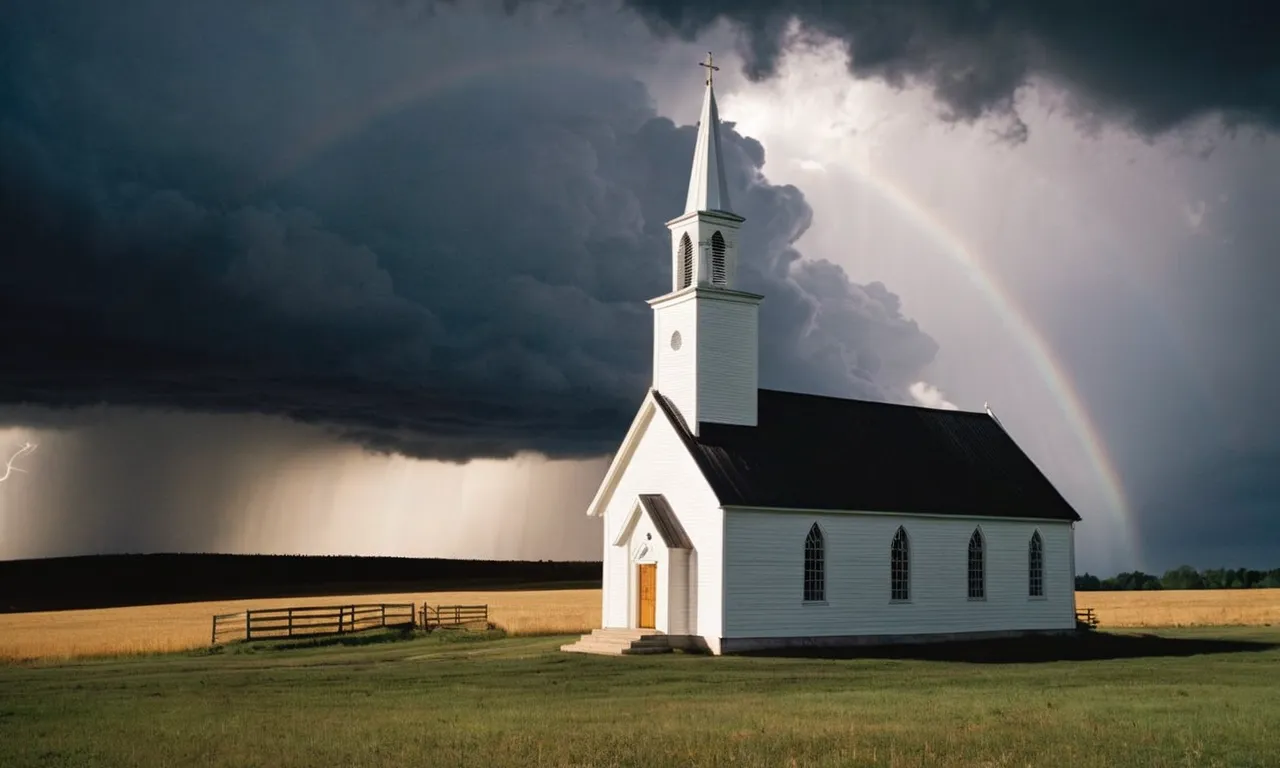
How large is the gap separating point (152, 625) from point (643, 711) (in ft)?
153

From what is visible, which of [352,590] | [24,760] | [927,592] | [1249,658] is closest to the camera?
[24,760]

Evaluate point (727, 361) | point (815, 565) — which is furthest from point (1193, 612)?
point (727, 361)

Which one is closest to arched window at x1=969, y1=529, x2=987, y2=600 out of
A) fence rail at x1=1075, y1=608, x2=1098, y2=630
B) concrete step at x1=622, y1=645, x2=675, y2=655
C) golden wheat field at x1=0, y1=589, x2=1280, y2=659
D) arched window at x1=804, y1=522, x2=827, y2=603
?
arched window at x1=804, y1=522, x2=827, y2=603

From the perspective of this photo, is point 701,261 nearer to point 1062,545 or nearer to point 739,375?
point 739,375

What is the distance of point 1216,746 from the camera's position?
20.2m

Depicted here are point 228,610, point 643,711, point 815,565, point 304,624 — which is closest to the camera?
point 643,711

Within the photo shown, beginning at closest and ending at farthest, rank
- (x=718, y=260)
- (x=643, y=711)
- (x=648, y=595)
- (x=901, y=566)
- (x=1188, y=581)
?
(x=643, y=711), (x=648, y=595), (x=718, y=260), (x=901, y=566), (x=1188, y=581)

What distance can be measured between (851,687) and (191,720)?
48.5 ft

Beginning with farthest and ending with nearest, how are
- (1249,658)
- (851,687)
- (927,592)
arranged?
(927,592), (1249,658), (851,687)

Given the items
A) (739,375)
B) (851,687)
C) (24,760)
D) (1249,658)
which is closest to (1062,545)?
(1249,658)

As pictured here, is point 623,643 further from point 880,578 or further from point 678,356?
point 678,356

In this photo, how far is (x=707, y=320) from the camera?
1743 inches

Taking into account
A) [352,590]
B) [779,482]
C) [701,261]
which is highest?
[701,261]

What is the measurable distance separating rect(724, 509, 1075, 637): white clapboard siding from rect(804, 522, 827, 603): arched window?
6.9 inches
